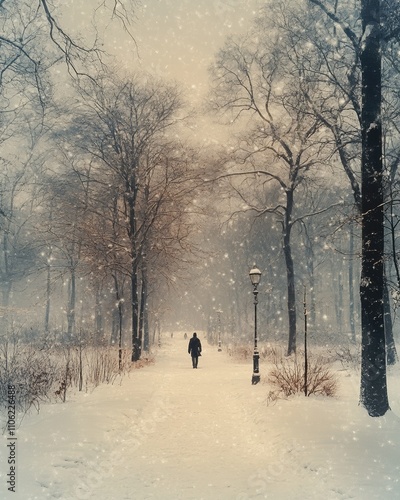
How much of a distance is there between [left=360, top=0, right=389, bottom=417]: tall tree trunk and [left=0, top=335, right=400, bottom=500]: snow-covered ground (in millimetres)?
596

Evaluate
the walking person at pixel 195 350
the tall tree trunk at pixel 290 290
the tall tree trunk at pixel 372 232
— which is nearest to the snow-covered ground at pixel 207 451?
the tall tree trunk at pixel 372 232

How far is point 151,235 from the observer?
762 inches

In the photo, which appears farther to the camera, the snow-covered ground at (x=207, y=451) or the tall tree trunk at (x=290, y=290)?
the tall tree trunk at (x=290, y=290)

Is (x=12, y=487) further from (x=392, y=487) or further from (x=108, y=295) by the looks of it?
(x=108, y=295)

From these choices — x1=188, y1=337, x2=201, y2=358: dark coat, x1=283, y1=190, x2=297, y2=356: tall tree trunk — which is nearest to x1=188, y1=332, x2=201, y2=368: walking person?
x1=188, y1=337, x2=201, y2=358: dark coat

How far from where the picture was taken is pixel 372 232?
794cm

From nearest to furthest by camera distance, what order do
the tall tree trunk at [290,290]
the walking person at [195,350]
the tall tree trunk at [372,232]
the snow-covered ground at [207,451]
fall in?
the snow-covered ground at [207,451]
the tall tree trunk at [372,232]
the tall tree trunk at [290,290]
the walking person at [195,350]

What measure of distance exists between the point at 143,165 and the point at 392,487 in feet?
55.9

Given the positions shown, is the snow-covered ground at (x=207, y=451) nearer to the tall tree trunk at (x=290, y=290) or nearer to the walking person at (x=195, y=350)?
the tall tree trunk at (x=290, y=290)

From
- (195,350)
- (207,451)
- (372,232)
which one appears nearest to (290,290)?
(195,350)

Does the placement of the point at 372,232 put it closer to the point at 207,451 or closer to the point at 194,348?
the point at 207,451

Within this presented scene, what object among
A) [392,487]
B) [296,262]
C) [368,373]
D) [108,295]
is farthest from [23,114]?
[296,262]

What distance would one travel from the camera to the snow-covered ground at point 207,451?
507 centimetres

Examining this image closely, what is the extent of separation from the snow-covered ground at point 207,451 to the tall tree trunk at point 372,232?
0.60 metres
